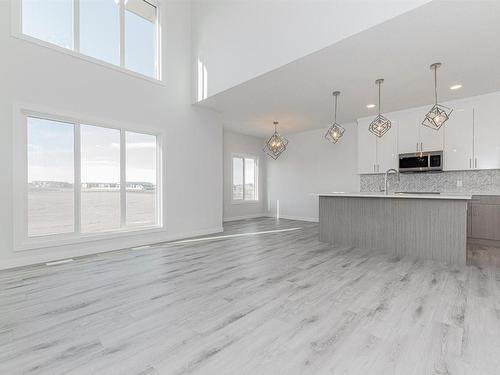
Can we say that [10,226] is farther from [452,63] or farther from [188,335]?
[452,63]

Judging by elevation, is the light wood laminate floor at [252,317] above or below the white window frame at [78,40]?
below

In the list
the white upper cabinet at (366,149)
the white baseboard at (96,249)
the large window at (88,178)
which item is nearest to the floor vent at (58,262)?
the white baseboard at (96,249)

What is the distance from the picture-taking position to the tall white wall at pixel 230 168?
7.89m

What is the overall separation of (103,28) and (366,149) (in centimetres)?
598

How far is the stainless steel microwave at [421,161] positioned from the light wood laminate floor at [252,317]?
216 cm

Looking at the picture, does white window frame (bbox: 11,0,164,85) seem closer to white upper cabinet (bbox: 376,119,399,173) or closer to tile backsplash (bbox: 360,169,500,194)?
white upper cabinet (bbox: 376,119,399,173)

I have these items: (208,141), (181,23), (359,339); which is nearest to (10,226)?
(208,141)

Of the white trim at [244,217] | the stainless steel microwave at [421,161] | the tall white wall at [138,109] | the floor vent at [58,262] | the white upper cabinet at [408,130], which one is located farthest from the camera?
the white trim at [244,217]

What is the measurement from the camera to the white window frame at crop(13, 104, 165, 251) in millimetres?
3422

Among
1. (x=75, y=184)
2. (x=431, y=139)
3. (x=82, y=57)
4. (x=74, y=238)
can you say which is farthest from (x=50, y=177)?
(x=431, y=139)

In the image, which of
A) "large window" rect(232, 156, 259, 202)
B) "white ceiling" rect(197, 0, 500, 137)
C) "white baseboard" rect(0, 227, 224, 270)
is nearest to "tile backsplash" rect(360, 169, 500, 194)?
"white ceiling" rect(197, 0, 500, 137)

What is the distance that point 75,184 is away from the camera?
158 inches

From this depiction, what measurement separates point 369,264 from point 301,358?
2.27 meters

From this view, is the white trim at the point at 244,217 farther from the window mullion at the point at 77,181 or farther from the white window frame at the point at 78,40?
the white window frame at the point at 78,40
